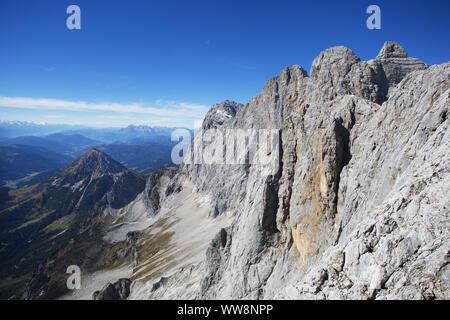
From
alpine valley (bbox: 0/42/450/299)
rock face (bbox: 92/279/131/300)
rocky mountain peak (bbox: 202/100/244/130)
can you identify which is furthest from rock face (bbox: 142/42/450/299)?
rocky mountain peak (bbox: 202/100/244/130)

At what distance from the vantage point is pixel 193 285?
55750 mm

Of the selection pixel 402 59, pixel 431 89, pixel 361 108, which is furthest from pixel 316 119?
pixel 402 59

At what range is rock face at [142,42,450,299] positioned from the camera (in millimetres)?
12016

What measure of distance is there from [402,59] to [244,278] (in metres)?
64.5

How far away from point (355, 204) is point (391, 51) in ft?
194

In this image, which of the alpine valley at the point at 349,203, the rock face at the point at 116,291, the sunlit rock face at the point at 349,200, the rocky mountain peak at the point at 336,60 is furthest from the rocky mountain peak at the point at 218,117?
the rock face at the point at 116,291

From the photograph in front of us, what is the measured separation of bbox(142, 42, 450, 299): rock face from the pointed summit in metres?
1.15

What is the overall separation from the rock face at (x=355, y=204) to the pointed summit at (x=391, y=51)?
1151 mm

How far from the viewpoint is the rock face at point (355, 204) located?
12.0 meters

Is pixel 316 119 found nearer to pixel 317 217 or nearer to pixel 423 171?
pixel 317 217

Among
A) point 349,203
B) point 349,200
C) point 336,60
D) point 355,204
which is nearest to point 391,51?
point 336,60

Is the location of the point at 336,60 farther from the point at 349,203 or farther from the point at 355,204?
the point at 355,204

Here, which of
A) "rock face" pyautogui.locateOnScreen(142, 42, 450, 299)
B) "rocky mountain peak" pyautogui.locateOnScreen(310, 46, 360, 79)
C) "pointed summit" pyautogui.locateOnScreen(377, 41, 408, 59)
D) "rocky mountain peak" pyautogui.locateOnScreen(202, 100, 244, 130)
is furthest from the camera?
"rocky mountain peak" pyautogui.locateOnScreen(202, 100, 244, 130)

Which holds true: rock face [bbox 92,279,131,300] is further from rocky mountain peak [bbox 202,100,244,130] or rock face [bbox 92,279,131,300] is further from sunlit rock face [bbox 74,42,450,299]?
rocky mountain peak [bbox 202,100,244,130]
